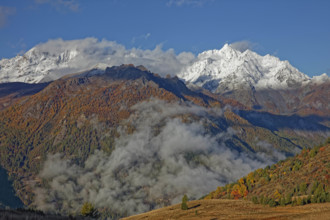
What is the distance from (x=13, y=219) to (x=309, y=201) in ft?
406

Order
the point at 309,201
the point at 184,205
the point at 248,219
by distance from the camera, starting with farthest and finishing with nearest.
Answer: the point at 184,205 → the point at 309,201 → the point at 248,219

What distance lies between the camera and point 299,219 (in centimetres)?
9344

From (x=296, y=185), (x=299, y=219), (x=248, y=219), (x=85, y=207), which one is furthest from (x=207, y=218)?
(x=296, y=185)

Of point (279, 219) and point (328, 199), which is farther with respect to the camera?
point (328, 199)

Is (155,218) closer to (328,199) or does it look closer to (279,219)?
(279,219)

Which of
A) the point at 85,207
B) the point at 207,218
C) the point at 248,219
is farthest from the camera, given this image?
the point at 85,207

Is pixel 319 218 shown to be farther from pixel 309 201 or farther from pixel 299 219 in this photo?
pixel 309 201

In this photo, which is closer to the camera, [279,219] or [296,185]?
[279,219]

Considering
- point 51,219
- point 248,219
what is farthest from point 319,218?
point 51,219

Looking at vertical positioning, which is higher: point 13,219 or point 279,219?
point 13,219

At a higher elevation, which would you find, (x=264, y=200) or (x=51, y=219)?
(x=51, y=219)

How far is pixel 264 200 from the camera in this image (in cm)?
15062

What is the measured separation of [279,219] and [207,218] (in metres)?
28.1

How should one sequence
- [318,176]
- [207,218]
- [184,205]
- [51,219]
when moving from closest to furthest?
[51,219] < [207,218] < [184,205] < [318,176]
